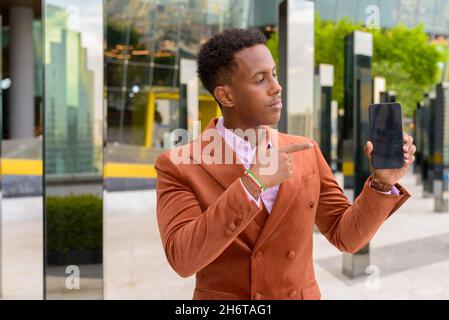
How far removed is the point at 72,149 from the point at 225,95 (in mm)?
2367

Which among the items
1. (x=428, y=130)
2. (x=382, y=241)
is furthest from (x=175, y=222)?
(x=428, y=130)

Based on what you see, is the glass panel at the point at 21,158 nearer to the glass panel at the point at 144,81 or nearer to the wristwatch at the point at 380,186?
the glass panel at the point at 144,81

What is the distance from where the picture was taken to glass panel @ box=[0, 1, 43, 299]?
466 centimetres

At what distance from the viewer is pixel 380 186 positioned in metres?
1.12

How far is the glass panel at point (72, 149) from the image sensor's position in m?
3.03

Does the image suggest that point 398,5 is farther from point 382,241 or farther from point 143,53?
point 143,53

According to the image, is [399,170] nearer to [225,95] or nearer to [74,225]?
[225,95]

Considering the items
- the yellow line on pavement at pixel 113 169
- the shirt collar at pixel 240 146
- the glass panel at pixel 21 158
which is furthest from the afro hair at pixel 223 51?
the yellow line on pavement at pixel 113 169

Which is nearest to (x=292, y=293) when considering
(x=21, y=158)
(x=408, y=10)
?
(x=408, y=10)

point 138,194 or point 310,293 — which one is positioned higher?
point 310,293

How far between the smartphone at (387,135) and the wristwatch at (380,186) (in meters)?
0.07

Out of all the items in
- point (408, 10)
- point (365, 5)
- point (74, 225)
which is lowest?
point (74, 225)

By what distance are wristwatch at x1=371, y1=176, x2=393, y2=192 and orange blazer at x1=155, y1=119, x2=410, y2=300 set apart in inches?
0.5

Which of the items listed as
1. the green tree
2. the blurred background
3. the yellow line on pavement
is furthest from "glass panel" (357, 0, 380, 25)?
the green tree
